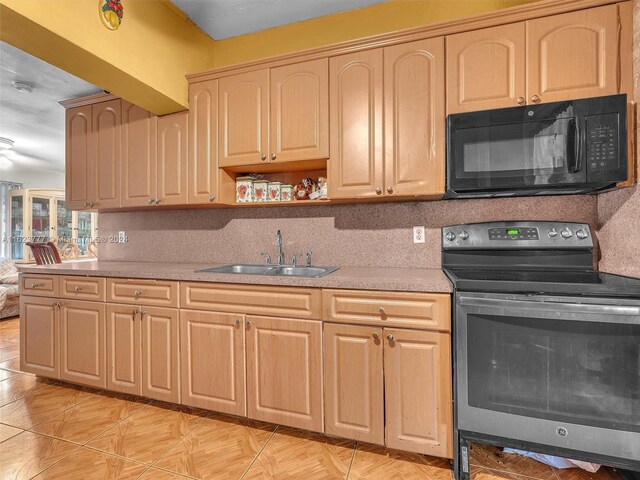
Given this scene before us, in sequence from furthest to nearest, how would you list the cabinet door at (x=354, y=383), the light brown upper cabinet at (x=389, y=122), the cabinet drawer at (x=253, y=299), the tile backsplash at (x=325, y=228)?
1. the tile backsplash at (x=325, y=228)
2. the light brown upper cabinet at (x=389, y=122)
3. the cabinet drawer at (x=253, y=299)
4. the cabinet door at (x=354, y=383)

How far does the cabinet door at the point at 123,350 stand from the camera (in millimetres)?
1998

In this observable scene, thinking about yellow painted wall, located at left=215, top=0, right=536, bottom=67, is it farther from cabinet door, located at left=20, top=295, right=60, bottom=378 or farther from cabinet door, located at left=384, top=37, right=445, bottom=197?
cabinet door, located at left=20, top=295, right=60, bottom=378

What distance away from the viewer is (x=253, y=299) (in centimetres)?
172

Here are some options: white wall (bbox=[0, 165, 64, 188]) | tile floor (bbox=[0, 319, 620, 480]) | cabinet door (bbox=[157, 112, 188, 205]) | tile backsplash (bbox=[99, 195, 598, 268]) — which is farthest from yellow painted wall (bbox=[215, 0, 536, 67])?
white wall (bbox=[0, 165, 64, 188])

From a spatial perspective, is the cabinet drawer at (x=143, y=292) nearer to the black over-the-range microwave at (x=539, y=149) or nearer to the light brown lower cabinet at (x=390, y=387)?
the light brown lower cabinet at (x=390, y=387)

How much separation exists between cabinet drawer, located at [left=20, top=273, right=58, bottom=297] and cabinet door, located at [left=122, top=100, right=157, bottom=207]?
0.74 m

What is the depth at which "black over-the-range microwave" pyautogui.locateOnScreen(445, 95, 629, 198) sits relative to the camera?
1.42m

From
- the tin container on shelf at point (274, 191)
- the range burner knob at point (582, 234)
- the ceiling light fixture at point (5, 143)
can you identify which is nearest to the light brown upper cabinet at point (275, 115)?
the tin container on shelf at point (274, 191)

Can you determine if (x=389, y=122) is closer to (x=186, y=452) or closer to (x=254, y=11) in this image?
(x=254, y=11)

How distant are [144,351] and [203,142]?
4.82ft

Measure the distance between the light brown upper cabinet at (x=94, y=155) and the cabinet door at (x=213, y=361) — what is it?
1398 mm

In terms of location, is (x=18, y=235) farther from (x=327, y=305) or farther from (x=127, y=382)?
(x=327, y=305)

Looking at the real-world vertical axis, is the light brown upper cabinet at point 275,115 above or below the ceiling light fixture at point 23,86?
below

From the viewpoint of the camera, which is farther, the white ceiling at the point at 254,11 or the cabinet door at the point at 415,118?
the white ceiling at the point at 254,11
